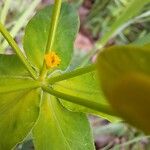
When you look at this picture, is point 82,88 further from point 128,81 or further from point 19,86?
point 128,81

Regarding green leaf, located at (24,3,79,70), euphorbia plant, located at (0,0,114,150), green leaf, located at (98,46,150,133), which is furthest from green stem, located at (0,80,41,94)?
green leaf, located at (98,46,150,133)

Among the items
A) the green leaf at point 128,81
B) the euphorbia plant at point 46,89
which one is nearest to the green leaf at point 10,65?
the euphorbia plant at point 46,89

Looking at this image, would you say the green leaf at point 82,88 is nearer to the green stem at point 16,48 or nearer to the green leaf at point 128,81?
the green stem at point 16,48

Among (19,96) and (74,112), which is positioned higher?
(19,96)

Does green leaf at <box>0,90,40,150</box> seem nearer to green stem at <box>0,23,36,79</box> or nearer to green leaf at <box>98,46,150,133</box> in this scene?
green stem at <box>0,23,36,79</box>

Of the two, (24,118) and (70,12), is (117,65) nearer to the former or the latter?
(24,118)

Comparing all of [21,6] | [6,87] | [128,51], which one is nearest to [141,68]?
[128,51]
